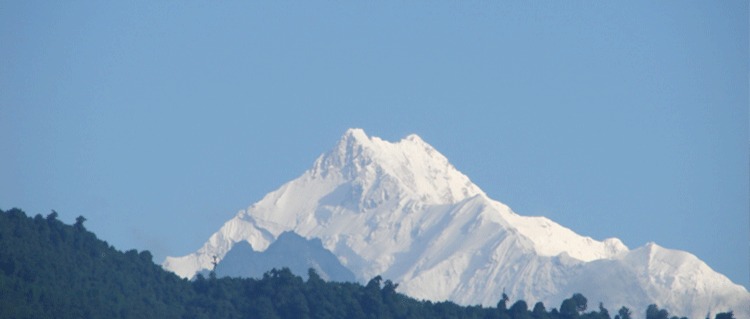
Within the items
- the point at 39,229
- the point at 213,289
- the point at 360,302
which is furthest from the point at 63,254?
the point at 360,302

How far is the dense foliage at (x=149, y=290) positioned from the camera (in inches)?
5635

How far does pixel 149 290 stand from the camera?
6093 inches

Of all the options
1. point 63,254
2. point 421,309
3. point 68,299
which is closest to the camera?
point 68,299

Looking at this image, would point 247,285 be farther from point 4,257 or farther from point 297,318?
point 4,257

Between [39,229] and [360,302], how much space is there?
2491cm

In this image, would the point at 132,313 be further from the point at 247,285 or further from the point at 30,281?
the point at 247,285

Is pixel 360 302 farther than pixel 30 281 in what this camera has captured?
Yes

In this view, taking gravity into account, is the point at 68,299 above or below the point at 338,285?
below

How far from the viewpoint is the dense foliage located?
470 ft

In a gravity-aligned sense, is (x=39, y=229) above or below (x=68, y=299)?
above

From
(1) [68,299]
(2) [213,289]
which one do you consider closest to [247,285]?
(2) [213,289]

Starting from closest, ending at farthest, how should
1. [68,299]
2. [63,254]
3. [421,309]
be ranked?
1. [68,299]
2. [63,254]
3. [421,309]

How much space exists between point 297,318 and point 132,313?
49.6ft

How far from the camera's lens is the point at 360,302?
159250mm
